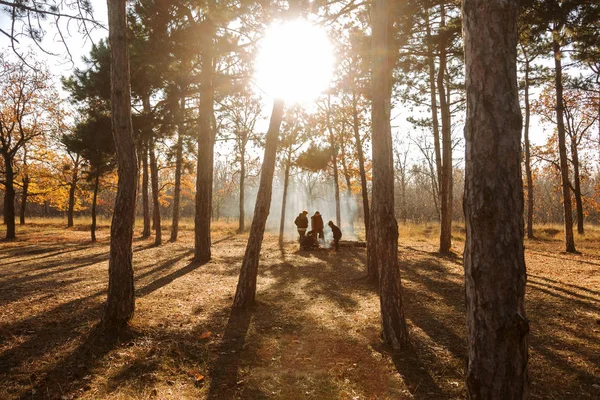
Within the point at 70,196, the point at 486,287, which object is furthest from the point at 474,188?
the point at 70,196

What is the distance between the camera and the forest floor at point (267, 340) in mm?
3855

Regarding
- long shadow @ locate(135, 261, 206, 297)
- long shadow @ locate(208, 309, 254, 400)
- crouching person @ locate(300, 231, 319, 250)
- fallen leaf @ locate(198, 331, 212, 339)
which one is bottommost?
long shadow @ locate(208, 309, 254, 400)

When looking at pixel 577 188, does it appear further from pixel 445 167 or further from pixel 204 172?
pixel 204 172

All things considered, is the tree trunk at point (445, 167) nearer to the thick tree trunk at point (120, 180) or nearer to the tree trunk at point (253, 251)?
the tree trunk at point (253, 251)

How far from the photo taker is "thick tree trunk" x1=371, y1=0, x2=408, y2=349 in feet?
16.4

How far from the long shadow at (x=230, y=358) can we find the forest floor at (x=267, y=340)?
2 centimetres

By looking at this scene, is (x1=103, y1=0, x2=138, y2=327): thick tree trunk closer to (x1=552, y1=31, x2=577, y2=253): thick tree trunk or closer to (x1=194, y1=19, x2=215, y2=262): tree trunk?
(x1=194, y1=19, x2=215, y2=262): tree trunk

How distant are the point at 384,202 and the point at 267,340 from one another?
2.88m

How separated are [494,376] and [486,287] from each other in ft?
2.21

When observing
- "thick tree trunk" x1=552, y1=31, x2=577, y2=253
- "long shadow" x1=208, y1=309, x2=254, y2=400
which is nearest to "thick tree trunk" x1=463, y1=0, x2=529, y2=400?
"long shadow" x1=208, y1=309, x2=254, y2=400

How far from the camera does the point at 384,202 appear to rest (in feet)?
17.4

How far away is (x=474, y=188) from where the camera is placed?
8.52 ft

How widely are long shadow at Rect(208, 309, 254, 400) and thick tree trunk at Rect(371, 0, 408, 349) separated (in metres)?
2.24

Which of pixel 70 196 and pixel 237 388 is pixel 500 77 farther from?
pixel 70 196
